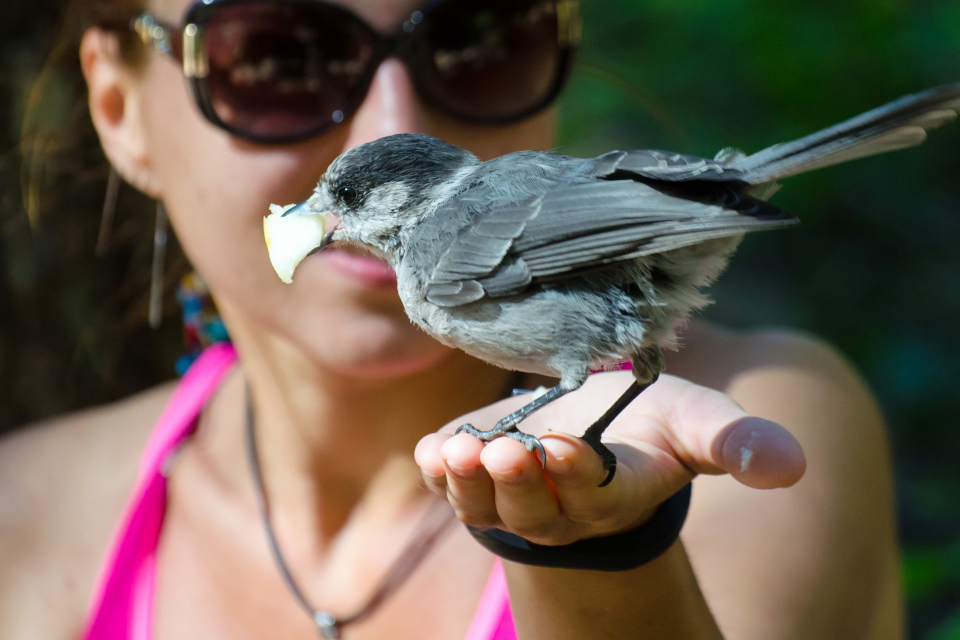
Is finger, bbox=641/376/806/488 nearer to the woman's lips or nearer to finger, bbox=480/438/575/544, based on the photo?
finger, bbox=480/438/575/544

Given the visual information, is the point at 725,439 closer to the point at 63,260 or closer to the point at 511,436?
the point at 511,436

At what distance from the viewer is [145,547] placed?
2482 millimetres

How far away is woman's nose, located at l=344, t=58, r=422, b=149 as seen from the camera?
184 cm

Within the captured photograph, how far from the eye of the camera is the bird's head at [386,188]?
1.46 meters

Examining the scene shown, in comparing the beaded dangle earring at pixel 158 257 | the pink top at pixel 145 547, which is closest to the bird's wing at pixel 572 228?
the pink top at pixel 145 547

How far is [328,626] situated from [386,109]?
1422mm

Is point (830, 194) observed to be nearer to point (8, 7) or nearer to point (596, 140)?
point (596, 140)

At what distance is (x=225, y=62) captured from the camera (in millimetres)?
1889

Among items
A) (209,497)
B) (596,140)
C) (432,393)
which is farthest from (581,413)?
(596,140)

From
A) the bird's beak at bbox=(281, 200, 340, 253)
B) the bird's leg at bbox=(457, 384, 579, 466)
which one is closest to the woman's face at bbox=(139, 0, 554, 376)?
the bird's beak at bbox=(281, 200, 340, 253)

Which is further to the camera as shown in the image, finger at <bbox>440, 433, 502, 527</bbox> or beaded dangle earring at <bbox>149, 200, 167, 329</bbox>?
beaded dangle earring at <bbox>149, 200, 167, 329</bbox>

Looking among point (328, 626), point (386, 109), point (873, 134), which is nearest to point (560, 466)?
point (873, 134)

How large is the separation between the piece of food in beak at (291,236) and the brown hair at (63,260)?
1.64m

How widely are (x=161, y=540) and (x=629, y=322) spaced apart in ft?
6.40
